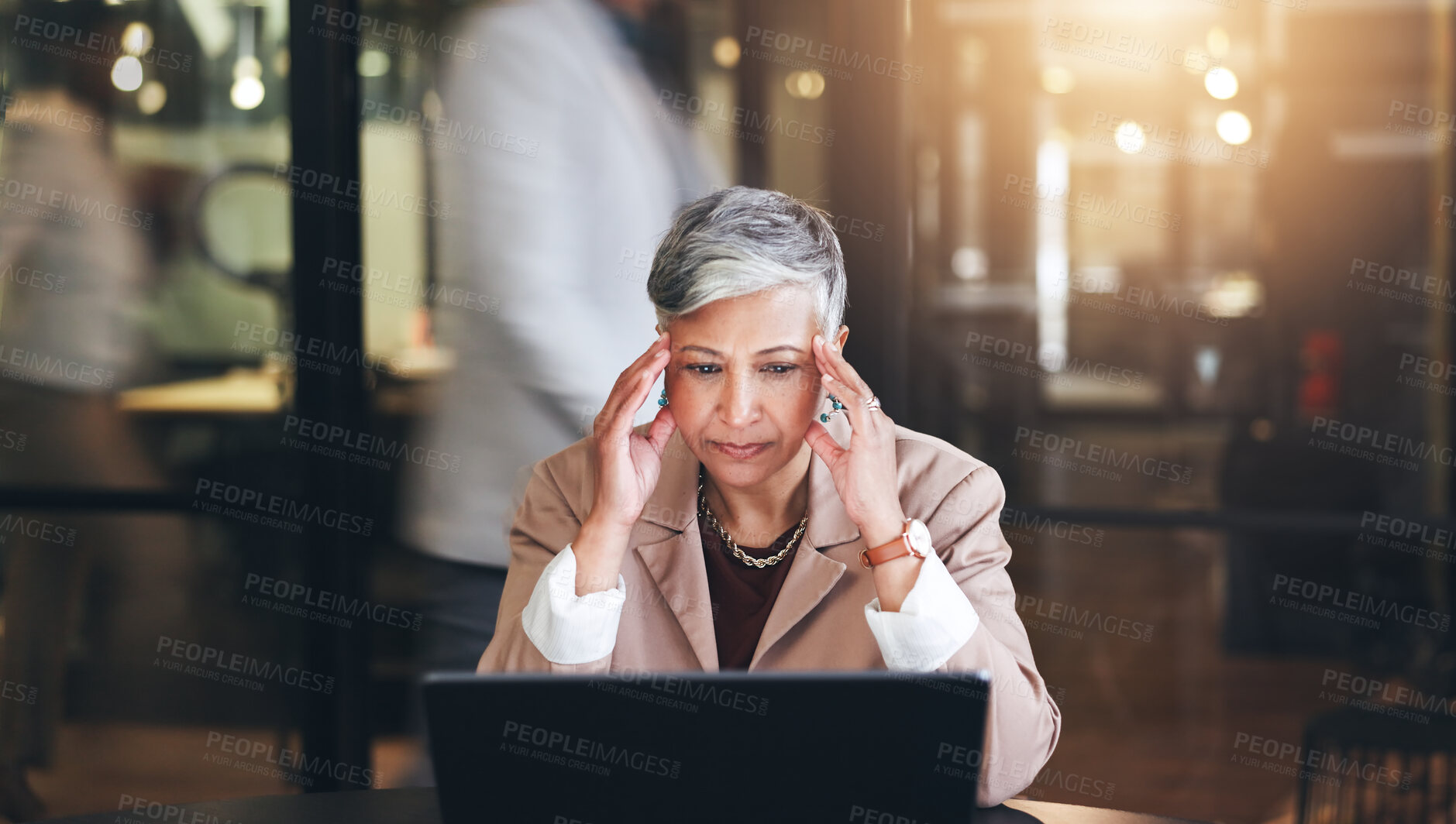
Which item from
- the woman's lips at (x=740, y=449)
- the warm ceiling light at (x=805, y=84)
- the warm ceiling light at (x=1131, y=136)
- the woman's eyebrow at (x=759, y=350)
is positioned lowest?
the woman's lips at (x=740, y=449)

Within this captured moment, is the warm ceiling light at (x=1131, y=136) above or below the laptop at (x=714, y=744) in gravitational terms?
above

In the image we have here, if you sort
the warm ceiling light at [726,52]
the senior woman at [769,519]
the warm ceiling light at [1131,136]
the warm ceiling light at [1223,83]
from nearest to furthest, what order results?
the senior woman at [769,519] → the warm ceiling light at [726,52] → the warm ceiling light at [1223,83] → the warm ceiling light at [1131,136]

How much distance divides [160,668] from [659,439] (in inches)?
68.2

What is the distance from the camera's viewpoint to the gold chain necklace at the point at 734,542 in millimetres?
1439

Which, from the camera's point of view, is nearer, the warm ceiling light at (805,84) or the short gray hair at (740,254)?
the short gray hair at (740,254)

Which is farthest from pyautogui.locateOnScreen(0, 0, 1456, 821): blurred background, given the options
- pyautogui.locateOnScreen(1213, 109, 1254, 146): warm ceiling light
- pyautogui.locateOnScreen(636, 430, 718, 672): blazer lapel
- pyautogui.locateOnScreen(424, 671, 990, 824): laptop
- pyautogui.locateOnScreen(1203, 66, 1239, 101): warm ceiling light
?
pyautogui.locateOnScreen(1213, 109, 1254, 146): warm ceiling light

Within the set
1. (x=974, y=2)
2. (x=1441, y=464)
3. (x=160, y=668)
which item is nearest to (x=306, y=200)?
(x=160, y=668)

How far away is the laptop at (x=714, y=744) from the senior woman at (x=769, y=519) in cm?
36

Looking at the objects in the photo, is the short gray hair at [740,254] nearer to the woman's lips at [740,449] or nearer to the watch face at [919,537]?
the woman's lips at [740,449]

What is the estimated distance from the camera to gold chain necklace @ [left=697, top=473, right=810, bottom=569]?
1439 millimetres

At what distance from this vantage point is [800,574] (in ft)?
4.52

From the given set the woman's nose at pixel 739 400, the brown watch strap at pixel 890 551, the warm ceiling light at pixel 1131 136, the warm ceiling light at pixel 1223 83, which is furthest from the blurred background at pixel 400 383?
the warm ceiling light at pixel 1131 136

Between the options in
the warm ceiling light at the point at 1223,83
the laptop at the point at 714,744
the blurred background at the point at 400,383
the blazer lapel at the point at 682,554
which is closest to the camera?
the laptop at the point at 714,744

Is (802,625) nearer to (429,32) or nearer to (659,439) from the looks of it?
(659,439)
